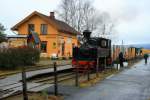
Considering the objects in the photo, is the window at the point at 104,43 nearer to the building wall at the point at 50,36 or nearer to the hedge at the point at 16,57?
the hedge at the point at 16,57

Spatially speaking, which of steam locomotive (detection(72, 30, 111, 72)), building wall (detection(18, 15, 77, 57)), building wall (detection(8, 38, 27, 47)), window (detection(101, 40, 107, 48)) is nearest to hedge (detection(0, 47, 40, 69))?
steam locomotive (detection(72, 30, 111, 72))

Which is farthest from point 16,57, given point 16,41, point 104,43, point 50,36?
point 50,36

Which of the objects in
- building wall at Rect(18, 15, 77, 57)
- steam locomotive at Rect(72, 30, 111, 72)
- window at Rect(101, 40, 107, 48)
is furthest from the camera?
building wall at Rect(18, 15, 77, 57)

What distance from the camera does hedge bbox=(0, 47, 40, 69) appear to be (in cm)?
2645

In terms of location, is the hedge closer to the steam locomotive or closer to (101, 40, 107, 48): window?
the steam locomotive

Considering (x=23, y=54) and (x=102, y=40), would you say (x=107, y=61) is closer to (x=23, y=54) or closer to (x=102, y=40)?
(x=102, y=40)

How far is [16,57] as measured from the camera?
27453 millimetres

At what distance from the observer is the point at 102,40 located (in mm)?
30516

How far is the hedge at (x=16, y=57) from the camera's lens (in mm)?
26455

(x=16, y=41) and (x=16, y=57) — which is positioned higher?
(x=16, y=41)

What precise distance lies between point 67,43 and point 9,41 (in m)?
13.7

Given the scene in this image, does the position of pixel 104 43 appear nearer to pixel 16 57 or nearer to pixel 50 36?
pixel 16 57

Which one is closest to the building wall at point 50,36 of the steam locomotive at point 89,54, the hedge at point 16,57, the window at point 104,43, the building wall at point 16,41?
the building wall at point 16,41

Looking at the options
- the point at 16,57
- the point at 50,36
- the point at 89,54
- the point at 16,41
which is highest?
A: the point at 50,36
